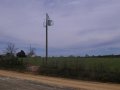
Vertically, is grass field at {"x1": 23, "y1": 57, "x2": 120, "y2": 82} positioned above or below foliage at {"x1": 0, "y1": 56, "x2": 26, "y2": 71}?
below

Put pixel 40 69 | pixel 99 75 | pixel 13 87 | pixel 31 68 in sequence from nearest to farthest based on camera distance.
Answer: pixel 13 87 → pixel 99 75 → pixel 40 69 → pixel 31 68

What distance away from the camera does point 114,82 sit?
3119cm

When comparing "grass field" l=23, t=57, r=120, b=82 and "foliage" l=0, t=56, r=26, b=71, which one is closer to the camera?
"grass field" l=23, t=57, r=120, b=82

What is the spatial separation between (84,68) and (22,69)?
12.0 m

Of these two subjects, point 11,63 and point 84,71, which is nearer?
point 84,71

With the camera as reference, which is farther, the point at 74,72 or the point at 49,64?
the point at 49,64

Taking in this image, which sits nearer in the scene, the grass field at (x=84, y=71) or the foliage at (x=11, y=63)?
the grass field at (x=84, y=71)

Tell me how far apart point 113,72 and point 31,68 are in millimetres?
16023

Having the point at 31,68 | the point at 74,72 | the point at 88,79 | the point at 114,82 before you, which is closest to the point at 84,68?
the point at 74,72

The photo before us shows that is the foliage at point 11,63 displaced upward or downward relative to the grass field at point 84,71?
upward

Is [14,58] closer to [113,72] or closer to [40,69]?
[40,69]

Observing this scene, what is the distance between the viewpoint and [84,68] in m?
37.7

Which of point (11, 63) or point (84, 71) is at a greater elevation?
point (11, 63)

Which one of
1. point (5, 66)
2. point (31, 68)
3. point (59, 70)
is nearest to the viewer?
point (59, 70)
